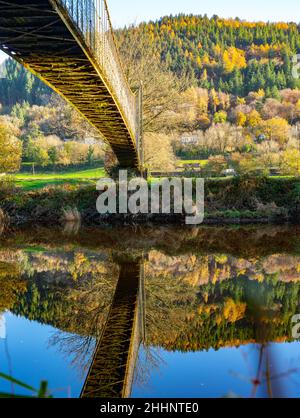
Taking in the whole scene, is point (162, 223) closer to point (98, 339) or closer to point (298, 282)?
point (298, 282)

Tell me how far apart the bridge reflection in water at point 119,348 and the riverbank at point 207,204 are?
1310cm

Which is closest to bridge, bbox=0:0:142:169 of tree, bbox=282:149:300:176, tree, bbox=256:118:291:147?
tree, bbox=282:149:300:176

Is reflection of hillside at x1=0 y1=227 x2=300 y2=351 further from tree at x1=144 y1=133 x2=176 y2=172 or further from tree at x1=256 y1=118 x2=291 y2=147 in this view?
tree at x1=256 y1=118 x2=291 y2=147

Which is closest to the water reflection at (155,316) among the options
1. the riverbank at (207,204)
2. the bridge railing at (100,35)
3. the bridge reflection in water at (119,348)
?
the bridge reflection in water at (119,348)

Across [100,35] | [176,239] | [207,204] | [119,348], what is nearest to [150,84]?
[207,204]

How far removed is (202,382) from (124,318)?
276 centimetres

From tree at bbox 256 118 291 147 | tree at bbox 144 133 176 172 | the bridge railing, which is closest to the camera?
the bridge railing

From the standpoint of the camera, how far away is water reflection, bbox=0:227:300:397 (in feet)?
18.0

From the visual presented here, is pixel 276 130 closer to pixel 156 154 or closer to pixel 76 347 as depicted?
pixel 156 154

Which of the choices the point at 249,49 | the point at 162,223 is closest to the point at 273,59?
the point at 249,49

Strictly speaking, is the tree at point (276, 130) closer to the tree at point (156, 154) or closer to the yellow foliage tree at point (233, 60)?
the tree at point (156, 154)

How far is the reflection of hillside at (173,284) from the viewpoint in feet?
24.9

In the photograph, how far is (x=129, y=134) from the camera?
2108 cm

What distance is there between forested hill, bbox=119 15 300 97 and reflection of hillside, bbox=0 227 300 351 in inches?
2402
